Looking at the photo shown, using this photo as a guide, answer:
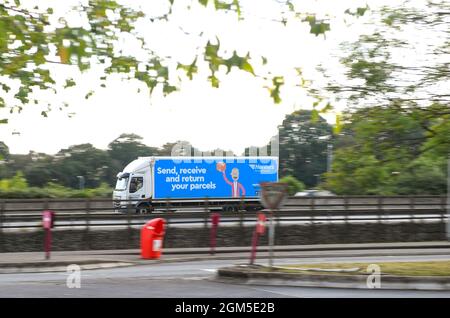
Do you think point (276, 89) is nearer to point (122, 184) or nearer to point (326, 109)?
point (326, 109)

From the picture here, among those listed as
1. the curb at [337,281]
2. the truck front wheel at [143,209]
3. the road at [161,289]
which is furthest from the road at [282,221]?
the curb at [337,281]

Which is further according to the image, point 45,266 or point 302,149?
point 302,149

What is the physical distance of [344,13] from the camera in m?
9.05

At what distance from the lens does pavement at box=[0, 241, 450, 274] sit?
19.6m

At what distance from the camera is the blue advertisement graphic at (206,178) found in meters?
45.1

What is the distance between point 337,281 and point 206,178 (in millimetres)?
31152

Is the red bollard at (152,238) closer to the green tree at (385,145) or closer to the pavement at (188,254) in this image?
the pavement at (188,254)

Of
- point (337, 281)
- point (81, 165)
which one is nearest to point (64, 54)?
point (337, 281)

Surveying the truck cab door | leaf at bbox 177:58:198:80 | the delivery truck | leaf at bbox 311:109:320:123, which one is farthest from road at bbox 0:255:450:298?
the delivery truck

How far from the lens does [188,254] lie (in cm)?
2473

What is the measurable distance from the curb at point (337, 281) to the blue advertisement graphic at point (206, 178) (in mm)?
29560

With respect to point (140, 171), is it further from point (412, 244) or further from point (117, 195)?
point (412, 244)

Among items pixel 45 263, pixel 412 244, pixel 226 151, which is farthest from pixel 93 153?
pixel 45 263

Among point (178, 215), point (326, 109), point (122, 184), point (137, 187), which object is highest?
point (326, 109)
